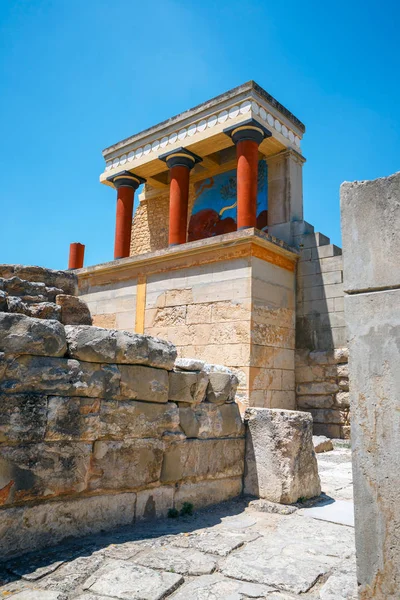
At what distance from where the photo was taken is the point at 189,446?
3.99 m

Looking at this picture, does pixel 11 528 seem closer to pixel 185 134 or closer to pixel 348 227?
pixel 348 227

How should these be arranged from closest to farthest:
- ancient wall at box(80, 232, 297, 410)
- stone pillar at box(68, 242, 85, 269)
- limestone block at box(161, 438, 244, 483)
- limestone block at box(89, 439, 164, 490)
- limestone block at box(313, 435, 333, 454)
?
limestone block at box(89, 439, 164, 490) → limestone block at box(161, 438, 244, 483) → limestone block at box(313, 435, 333, 454) → ancient wall at box(80, 232, 297, 410) → stone pillar at box(68, 242, 85, 269)

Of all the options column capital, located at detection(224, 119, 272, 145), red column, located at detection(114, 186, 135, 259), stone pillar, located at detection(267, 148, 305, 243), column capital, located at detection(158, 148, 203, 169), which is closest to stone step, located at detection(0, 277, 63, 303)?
stone pillar, located at detection(267, 148, 305, 243)

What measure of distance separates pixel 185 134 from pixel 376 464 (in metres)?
9.94

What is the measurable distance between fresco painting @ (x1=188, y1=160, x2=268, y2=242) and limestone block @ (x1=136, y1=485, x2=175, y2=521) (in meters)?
8.11

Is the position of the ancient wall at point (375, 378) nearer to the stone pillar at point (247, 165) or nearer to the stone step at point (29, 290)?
the stone step at point (29, 290)

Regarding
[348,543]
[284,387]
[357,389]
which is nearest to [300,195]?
[284,387]

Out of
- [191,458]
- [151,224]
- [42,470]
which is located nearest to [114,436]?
[42,470]

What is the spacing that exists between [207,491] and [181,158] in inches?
330

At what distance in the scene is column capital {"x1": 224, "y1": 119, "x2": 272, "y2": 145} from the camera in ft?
31.4

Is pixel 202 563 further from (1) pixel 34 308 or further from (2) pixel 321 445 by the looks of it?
(2) pixel 321 445

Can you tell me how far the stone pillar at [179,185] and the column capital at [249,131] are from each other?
4.96 ft

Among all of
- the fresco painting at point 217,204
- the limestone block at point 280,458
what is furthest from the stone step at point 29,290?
the fresco painting at point 217,204

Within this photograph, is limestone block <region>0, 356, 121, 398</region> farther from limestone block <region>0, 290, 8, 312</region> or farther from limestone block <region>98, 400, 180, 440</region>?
limestone block <region>0, 290, 8, 312</region>
